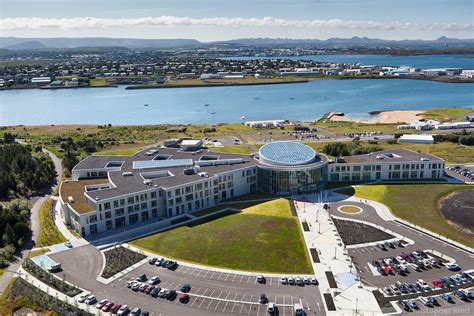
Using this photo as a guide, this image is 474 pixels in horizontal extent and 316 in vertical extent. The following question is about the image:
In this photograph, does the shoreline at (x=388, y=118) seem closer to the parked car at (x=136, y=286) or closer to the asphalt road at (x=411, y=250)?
the asphalt road at (x=411, y=250)

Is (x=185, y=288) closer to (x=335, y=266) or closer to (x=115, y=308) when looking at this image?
(x=115, y=308)

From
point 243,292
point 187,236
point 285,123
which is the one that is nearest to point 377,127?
point 285,123

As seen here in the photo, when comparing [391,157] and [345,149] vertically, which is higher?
[391,157]

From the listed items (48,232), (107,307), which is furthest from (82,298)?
(48,232)

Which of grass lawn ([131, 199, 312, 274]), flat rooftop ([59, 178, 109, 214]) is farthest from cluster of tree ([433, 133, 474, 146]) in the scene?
flat rooftop ([59, 178, 109, 214])

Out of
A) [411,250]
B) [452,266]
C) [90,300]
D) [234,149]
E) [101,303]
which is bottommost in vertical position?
[101,303]

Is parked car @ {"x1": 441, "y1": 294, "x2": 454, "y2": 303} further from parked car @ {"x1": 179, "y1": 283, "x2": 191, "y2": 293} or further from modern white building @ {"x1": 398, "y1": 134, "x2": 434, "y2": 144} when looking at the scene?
modern white building @ {"x1": 398, "y1": 134, "x2": 434, "y2": 144}

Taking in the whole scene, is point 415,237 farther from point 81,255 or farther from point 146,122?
point 146,122
